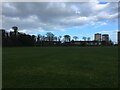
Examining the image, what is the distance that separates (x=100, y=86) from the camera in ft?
28.8

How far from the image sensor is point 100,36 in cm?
16638

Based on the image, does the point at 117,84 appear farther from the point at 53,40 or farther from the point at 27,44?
the point at 53,40

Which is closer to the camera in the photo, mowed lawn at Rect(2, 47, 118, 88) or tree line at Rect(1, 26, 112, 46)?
mowed lawn at Rect(2, 47, 118, 88)

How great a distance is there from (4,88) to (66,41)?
147732mm

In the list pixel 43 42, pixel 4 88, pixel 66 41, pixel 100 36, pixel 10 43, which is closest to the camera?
pixel 4 88

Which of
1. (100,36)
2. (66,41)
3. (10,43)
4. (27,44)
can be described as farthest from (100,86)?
(100,36)

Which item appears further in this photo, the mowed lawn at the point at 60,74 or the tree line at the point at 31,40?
the tree line at the point at 31,40

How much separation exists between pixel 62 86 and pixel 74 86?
44 cm

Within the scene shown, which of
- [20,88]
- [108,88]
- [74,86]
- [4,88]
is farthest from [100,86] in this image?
[4,88]

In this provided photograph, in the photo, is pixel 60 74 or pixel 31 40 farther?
pixel 31 40

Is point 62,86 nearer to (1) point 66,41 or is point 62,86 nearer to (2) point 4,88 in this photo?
(2) point 4,88

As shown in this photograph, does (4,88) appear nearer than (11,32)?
Yes

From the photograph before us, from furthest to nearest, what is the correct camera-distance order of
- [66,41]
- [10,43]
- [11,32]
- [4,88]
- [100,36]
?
1. [100,36]
2. [66,41]
3. [11,32]
4. [10,43]
5. [4,88]

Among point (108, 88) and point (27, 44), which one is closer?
point (108, 88)
